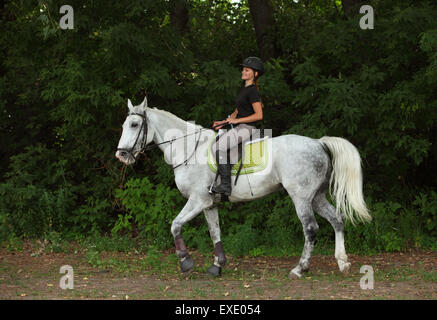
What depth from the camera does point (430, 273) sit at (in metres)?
7.90

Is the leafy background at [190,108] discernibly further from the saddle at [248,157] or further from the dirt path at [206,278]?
the saddle at [248,157]

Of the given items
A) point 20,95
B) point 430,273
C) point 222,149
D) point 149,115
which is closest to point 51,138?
point 20,95

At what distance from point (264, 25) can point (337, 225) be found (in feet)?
21.0

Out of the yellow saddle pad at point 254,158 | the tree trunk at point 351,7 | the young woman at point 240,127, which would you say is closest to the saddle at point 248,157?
the yellow saddle pad at point 254,158

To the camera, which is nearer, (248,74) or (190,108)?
(248,74)

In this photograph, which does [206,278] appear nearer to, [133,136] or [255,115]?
[133,136]

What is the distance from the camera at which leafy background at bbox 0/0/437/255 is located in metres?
10.0

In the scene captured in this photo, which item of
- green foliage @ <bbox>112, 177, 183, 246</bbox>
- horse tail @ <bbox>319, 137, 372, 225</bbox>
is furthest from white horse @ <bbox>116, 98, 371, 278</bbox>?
green foliage @ <bbox>112, 177, 183, 246</bbox>

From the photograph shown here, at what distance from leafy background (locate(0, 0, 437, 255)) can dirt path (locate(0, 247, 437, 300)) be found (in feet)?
3.04

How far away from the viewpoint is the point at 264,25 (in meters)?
12.9

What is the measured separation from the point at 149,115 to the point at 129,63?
9.81 feet

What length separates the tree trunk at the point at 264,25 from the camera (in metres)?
12.6

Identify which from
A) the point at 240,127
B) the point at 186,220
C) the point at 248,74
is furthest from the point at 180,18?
the point at 186,220

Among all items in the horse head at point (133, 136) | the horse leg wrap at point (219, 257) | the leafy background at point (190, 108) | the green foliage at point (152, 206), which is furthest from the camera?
the green foliage at point (152, 206)
